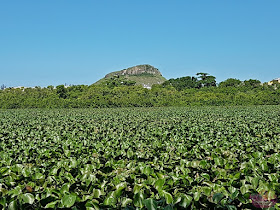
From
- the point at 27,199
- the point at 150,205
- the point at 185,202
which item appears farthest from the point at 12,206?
the point at 185,202

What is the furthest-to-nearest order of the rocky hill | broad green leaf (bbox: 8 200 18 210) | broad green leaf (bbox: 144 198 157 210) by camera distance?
1. the rocky hill
2. broad green leaf (bbox: 8 200 18 210)
3. broad green leaf (bbox: 144 198 157 210)

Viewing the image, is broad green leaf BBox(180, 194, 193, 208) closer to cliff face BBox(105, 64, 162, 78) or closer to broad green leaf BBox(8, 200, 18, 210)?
broad green leaf BBox(8, 200, 18, 210)

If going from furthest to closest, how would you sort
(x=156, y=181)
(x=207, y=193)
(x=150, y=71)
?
1. (x=150, y=71)
2. (x=156, y=181)
3. (x=207, y=193)

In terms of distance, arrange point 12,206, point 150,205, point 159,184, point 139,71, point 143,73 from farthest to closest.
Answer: point 139,71
point 143,73
point 159,184
point 12,206
point 150,205

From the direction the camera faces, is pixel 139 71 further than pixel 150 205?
Yes

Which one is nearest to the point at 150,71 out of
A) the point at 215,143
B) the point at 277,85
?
the point at 277,85

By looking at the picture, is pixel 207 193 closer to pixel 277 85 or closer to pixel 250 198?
pixel 250 198

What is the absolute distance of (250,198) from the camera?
95.2 inches

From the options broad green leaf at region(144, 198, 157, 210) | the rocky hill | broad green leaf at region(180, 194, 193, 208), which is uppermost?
the rocky hill

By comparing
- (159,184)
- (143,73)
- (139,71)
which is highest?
(139,71)

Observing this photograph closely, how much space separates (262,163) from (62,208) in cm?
289

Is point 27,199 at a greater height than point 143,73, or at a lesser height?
lesser

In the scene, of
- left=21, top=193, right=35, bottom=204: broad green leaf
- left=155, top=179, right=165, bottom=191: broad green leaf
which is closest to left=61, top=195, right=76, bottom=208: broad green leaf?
left=21, top=193, right=35, bottom=204: broad green leaf

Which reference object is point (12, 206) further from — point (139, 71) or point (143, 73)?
point (139, 71)
